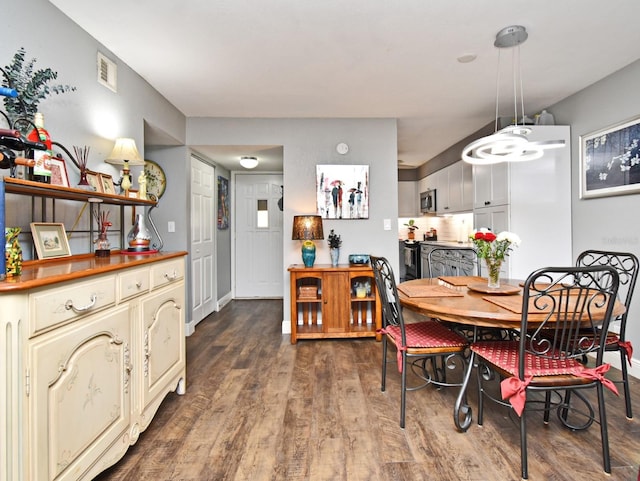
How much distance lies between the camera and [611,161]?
9.42ft

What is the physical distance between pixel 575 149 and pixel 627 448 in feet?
8.54

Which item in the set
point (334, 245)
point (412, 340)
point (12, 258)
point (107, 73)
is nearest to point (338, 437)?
point (412, 340)

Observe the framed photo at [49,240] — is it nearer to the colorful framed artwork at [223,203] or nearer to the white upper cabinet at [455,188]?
the colorful framed artwork at [223,203]

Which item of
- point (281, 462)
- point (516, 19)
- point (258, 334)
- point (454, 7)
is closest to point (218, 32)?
point (454, 7)

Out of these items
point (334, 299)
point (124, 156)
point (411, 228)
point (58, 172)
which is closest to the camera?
point (58, 172)

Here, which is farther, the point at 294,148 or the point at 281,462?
the point at 294,148

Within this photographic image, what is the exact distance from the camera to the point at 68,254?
1.87 metres

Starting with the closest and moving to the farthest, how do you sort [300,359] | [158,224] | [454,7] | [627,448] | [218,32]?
[627,448] → [454,7] → [218,32] → [300,359] → [158,224]

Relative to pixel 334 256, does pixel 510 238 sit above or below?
above

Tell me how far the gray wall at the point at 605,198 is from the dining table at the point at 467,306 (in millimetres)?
1103

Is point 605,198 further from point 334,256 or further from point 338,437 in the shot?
point 338,437

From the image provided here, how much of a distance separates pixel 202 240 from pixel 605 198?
4.24m

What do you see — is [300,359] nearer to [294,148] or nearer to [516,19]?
[294,148]

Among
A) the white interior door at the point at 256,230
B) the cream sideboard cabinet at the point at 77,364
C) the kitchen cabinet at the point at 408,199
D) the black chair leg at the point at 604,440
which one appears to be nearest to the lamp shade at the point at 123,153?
the cream sideboard cabinet at the point at 77,364
